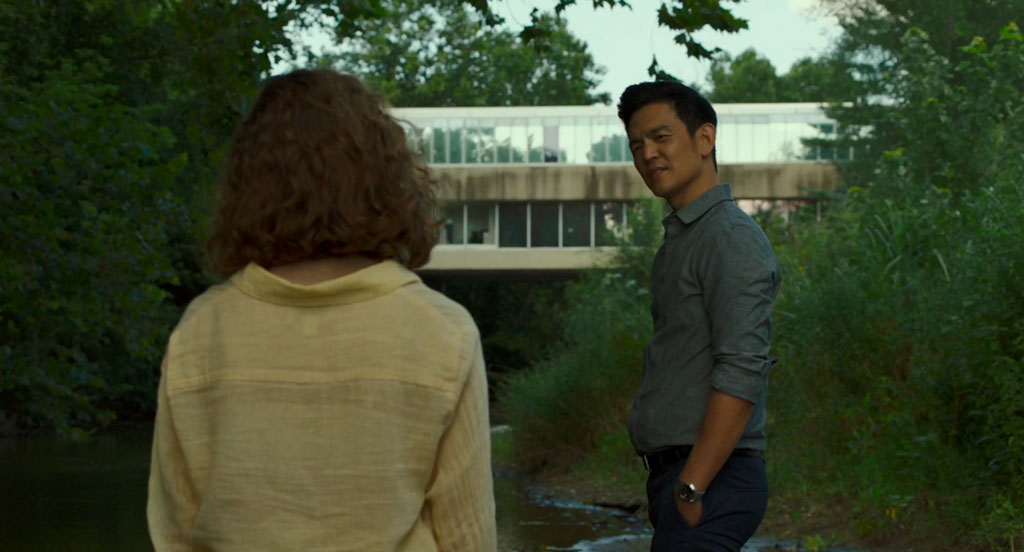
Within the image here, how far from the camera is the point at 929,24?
4647 centimetres

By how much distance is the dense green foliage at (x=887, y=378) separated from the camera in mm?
11141

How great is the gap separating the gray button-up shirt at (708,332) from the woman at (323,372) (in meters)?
1.50

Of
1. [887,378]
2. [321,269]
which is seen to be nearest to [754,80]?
[887,378]

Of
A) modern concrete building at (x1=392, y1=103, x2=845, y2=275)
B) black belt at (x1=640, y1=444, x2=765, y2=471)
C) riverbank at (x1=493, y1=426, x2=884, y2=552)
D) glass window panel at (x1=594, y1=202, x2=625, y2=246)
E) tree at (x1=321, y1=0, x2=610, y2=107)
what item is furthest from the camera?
tree at (x1=321, y1=0, x2=610, y2=107)

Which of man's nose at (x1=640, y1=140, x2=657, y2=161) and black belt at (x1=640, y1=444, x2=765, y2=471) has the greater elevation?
man's nose at (x1=640, y1=140, x2=657, y2=161)

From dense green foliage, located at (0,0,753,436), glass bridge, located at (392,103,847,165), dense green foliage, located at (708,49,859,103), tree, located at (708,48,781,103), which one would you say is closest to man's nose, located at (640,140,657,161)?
dense green foliage, located at (0,0,753,436)

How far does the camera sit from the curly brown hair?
101 inches

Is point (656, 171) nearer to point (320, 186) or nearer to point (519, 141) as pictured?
point (320, 186)

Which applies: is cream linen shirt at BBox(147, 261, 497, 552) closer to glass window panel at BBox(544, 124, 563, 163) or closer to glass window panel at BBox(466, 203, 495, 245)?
glass window panel at BBox(544, 124, 563, 163)

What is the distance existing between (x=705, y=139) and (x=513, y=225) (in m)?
55.7

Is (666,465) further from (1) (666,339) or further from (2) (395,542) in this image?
(2) (395,542)

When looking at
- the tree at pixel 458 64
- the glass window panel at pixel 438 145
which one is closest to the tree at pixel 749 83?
the tree at pixel 458 64

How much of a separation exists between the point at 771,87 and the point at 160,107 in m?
65.0

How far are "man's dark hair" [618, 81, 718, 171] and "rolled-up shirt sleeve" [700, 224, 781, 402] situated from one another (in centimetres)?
36
